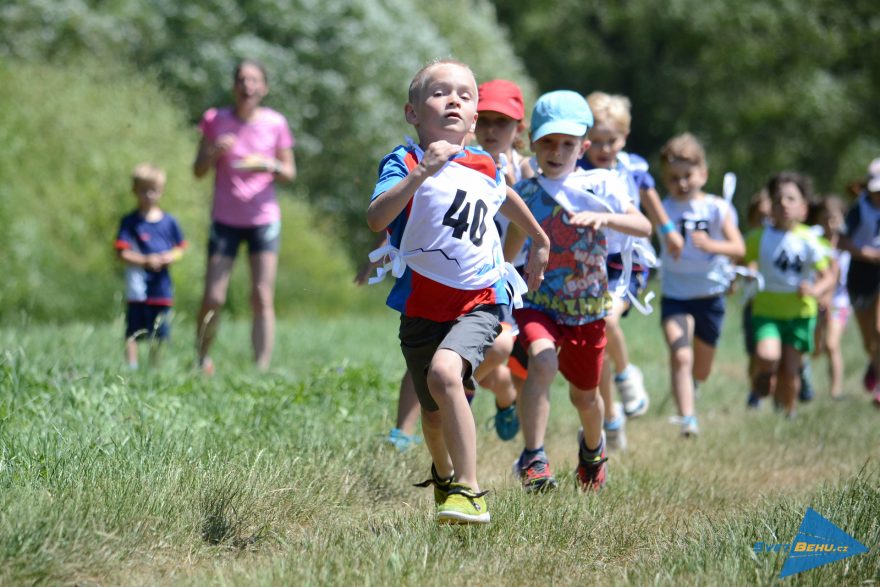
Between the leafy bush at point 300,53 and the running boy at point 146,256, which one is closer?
the running boy at point 146,256

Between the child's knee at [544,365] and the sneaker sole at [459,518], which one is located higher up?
the child's knee at [544,365]

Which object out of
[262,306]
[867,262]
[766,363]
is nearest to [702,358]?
[766,363]

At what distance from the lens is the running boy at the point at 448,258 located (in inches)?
173

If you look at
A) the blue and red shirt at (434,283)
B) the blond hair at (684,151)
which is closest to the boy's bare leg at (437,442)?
the blue and red shirt at (434,283)

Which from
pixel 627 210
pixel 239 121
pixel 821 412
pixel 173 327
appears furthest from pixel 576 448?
pixel 173 327

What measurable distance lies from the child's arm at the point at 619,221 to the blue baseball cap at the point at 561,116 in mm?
421

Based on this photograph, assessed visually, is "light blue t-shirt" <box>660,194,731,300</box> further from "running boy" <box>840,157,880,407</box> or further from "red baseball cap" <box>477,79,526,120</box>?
"red baseball cap" <box>477,79,526,120</box>

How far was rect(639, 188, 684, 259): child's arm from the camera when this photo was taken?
7.22 meters

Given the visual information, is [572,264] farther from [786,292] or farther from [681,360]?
[786,292]

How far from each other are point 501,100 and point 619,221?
2.95 ft

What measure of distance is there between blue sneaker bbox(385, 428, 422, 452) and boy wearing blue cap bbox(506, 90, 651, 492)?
0.62 meters

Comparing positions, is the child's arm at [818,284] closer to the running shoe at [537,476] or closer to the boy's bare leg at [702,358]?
the boy's bare leg at [702,358]

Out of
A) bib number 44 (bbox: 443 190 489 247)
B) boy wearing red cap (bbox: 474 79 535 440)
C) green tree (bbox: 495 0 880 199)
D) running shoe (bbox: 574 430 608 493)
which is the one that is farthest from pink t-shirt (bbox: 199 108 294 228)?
green tree (bbox: 495 0 880 199)

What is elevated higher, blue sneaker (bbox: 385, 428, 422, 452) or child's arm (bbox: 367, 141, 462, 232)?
child's arm (bbox: 367, 141, 462, 232)
